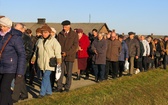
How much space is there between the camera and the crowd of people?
6832 mm

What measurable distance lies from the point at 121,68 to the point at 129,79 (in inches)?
49.7

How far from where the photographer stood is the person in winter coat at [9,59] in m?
6.80

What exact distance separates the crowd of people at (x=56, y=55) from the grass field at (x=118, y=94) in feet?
1.63

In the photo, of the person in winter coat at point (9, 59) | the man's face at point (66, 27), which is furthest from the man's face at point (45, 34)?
the person in winter coat at point (9, 59)

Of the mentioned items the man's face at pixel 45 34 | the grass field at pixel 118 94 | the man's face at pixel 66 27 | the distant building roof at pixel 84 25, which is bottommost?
the grass field at pixel 118 94

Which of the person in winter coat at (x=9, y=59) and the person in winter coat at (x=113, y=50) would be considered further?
the person in winter coat at (x=113, y=50)

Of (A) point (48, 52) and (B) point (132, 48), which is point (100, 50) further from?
(A) point (48, 52)

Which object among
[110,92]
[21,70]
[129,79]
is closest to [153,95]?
[110,92]

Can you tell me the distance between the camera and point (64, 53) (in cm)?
985

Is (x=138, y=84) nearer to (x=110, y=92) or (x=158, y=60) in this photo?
(x=110, y=92)

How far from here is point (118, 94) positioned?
34.4ft

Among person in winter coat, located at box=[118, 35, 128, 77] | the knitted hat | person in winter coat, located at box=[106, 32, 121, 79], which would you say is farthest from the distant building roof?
the knitted hat

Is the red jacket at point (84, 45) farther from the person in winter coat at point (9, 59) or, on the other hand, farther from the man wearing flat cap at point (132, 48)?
the person in winter coat at point (9, 59)

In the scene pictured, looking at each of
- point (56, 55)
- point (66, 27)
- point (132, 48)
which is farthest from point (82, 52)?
point (56, 55)
